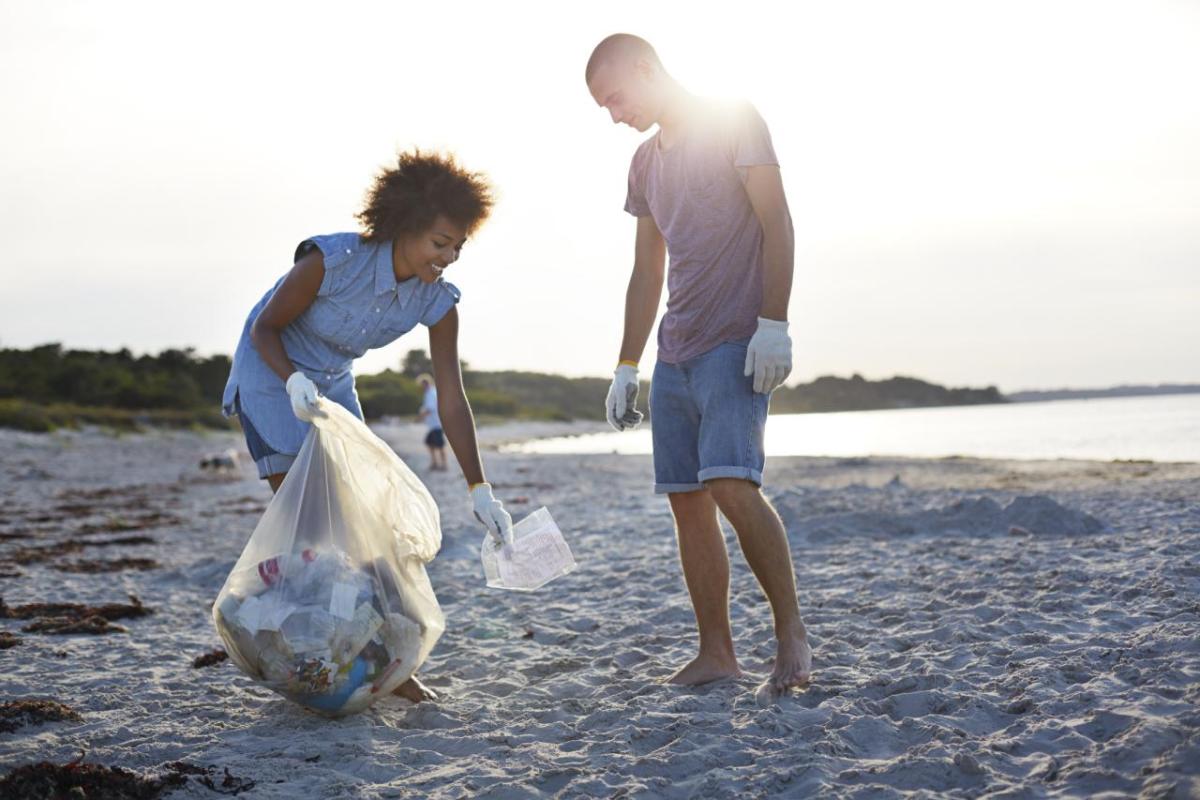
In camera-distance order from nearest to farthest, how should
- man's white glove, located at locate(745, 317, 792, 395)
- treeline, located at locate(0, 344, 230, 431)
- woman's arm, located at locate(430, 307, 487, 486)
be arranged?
man's white glove, located at locate(745, 317, 792, 395), woman's arm, located at locate(430, 307, 487, 486), treeline, located at locate(0, 344, 230, 431)

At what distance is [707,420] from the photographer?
281 cm

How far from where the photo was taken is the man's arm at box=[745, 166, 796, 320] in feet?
8.93

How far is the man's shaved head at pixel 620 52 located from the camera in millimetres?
2893

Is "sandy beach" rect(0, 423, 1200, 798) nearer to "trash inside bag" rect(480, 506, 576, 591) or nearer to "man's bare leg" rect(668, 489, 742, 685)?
"man's bare leg" rect(668, 489, 742, 685)

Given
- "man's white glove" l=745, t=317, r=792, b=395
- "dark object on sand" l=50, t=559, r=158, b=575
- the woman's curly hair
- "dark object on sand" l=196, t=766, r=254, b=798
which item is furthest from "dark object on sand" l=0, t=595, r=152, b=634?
"man's white glove" l=745, t=317, r=792, b=395

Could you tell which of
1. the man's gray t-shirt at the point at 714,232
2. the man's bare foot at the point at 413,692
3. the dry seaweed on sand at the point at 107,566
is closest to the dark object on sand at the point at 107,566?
the dry seaweed on sand at the point at 107,566

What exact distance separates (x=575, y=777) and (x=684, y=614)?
1.89m

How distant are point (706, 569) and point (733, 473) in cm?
48

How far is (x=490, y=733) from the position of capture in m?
2.65

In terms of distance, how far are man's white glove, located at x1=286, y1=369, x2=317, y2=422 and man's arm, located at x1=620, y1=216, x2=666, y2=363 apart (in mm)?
1122

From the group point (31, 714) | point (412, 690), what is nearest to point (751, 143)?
point (412, 690)

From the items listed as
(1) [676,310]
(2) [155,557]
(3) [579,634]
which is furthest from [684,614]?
(2) [155,557]

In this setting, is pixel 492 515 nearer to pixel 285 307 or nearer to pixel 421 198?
pixel 285 307

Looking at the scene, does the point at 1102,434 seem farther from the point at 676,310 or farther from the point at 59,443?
the point at 59,443
